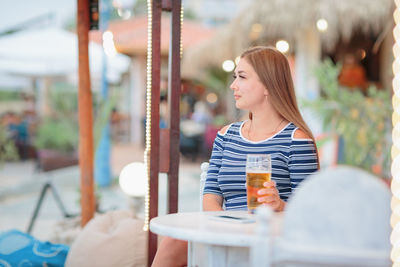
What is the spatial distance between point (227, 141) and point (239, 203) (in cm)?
30

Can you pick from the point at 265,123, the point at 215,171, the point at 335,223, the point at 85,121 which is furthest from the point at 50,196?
the point at 335,223

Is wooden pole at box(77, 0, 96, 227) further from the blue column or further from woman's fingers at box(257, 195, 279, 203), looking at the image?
the blue column

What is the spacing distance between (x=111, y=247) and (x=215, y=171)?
818 mm

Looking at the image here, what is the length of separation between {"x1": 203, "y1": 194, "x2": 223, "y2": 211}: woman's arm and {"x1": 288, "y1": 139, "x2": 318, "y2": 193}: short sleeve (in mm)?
334

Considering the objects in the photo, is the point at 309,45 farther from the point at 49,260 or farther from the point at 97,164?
the point at 49,260

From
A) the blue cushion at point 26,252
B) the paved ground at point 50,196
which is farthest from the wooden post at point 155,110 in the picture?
the paved ground at point 50,196

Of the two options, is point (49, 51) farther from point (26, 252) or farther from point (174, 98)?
point (174, 98)

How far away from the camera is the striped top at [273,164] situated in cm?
244

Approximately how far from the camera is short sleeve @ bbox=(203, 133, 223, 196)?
8.46 ft

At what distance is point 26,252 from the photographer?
3287 mm

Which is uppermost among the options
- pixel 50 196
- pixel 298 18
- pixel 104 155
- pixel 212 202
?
pixel 298 18

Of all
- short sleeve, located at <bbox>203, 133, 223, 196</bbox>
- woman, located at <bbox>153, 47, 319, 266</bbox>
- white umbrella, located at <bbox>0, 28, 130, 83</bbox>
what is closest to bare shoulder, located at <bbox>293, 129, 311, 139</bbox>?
woman, located at <bbox>153, 47, 319, 266</bbox>

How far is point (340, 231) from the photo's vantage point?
138 cm

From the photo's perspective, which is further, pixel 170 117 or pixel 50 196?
pixel 50 196
